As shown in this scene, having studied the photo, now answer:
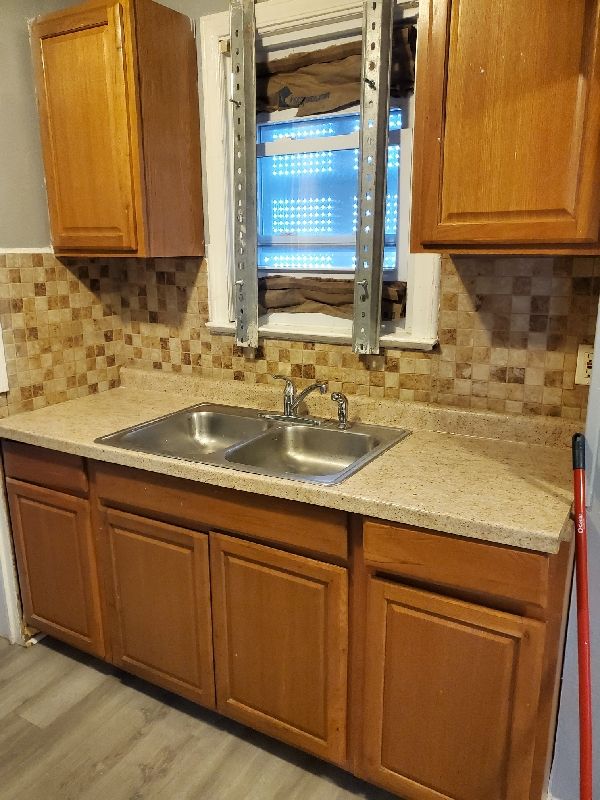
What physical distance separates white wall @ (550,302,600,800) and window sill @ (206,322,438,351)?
0.64 m

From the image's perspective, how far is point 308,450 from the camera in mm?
2010

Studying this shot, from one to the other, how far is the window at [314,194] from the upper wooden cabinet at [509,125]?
0.50 m

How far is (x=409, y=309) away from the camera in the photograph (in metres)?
1.93

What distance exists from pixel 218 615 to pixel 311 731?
0.41 meters

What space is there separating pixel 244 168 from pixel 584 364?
129 cm

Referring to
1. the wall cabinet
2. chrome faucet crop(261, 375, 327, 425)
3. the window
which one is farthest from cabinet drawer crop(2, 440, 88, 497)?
the window

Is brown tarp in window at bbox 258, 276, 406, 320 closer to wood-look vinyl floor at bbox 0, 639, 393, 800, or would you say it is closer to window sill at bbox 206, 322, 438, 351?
window sill at bbox 206, 322, 438, 351

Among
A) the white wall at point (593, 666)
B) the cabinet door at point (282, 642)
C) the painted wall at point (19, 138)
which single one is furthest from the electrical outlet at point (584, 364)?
the painted wall at point (19, 138)

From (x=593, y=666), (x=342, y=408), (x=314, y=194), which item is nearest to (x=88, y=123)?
(x=314, y=194)

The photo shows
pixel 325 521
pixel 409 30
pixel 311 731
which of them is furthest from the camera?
pixel 409 30

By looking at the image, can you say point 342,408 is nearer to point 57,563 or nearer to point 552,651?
point 552,651

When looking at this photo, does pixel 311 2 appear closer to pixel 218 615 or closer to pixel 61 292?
pixel 61 292

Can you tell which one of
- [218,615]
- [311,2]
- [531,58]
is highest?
[311,2]

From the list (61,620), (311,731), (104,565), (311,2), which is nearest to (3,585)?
(61,620)
